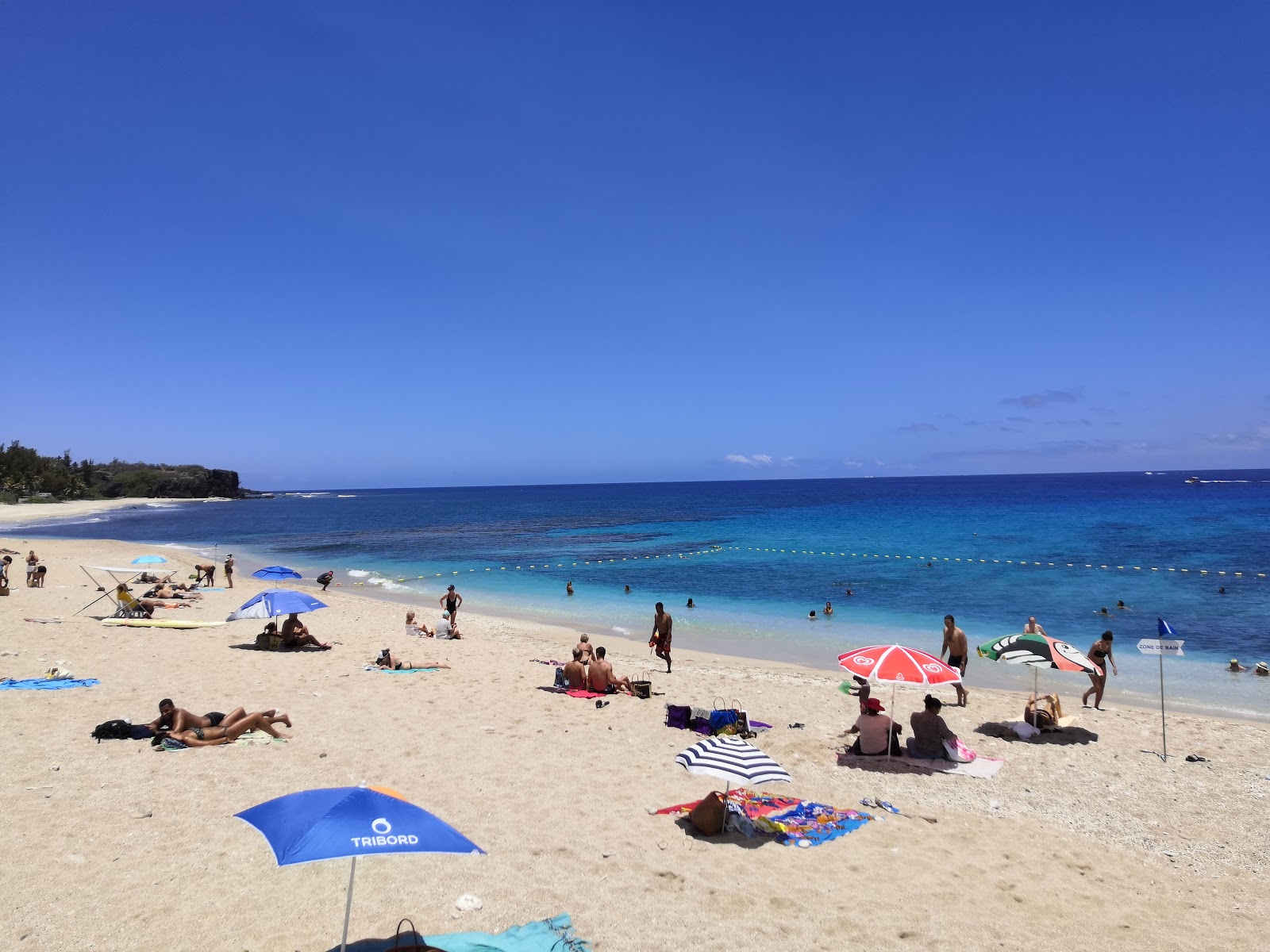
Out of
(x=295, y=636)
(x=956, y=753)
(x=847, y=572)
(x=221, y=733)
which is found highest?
(x=221, y=733)

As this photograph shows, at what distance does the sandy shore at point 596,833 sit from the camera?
18.9 feet

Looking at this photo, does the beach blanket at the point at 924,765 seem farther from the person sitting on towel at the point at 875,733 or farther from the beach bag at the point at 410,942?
the beach bag at the point at 410,942

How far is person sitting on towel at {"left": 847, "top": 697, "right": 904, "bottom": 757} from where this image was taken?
10.3 metres

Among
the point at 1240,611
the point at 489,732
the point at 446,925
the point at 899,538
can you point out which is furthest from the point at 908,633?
the point at 899,538

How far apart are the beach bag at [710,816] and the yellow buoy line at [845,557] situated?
29.3 metres

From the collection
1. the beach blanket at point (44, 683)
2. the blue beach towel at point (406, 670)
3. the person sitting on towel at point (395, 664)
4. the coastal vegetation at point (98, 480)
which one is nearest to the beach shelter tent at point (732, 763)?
the blue beach towel at point (406, 670)

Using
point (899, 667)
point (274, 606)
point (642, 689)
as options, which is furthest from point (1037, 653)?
point (274, 606)

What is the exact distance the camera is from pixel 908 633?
2159 centimetres

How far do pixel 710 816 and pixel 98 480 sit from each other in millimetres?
164109

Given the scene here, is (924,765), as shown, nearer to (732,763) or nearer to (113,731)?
(732,763)

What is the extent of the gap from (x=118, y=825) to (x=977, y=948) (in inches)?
321

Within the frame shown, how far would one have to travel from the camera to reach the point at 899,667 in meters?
9.88

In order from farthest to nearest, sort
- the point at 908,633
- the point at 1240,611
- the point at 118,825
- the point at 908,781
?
1. the point at 1240,611
2. the point at 908,633
3. the point at 908,781
4. the point at 118,825

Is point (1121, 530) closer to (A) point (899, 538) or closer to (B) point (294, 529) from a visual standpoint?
(A) point (899, 538)
